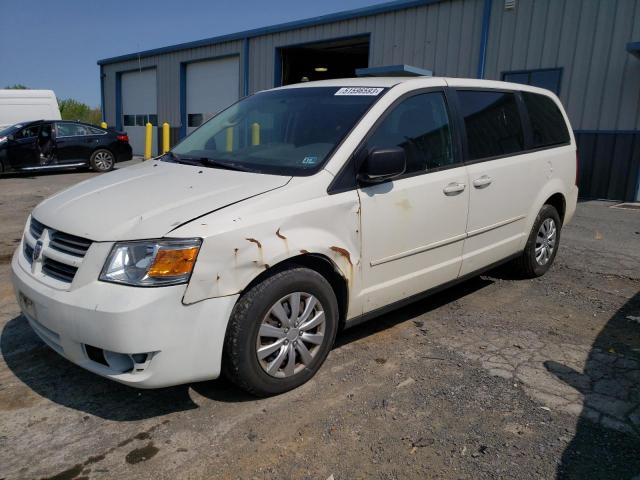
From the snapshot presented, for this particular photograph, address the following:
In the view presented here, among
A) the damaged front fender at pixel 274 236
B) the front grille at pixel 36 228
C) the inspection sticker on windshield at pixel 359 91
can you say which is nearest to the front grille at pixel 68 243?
the front grille at pixel 36 228

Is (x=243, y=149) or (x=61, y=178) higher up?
(x=243, y=149)

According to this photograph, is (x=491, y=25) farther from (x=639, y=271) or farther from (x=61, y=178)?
(x=61, y=178)

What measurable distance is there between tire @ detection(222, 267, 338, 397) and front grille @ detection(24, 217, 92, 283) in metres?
0.82

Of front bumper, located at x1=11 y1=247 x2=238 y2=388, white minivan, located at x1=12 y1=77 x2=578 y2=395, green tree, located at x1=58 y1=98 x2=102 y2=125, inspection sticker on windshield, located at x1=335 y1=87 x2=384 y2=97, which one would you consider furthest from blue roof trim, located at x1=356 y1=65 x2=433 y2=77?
green tree, located at x1=58 y1=98 x2=102 y2=125

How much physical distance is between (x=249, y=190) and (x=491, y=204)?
2116 mm

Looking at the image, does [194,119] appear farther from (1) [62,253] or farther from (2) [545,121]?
(1) [62,253]

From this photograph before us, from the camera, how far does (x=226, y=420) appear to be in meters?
2.76

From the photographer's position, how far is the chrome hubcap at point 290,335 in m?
2.83

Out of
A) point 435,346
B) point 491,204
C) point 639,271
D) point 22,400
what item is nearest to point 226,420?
point 22,400

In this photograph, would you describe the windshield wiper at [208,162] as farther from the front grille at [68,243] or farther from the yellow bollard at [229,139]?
the front grille at [68,243]

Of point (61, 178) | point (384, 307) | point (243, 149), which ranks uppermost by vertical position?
point (243, 149)

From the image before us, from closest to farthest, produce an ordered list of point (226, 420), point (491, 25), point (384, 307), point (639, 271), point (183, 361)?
point (183, 361)
point (226, 420)
point (384, 307)
point (639, 271)
point (491, 25)

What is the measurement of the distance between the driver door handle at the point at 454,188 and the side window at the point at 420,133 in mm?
154

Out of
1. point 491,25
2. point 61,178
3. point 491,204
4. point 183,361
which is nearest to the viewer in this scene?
point 183,361
